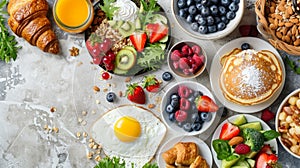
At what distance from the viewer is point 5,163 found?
2.76 m

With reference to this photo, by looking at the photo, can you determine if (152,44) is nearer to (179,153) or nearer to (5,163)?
(179,153)

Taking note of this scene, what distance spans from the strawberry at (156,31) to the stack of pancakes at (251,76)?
33 centimetres

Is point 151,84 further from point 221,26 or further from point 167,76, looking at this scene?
point 221,26

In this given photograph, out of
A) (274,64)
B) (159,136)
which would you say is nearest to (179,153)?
(159,136)

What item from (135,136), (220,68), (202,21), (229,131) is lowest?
(135,136)

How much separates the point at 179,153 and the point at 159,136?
0.15 metres

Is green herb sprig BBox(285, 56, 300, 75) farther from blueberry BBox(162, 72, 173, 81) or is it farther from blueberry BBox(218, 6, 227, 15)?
blueberry BBox(162, 72, 173, 81)

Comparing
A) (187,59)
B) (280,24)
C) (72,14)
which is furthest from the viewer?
(72,14)

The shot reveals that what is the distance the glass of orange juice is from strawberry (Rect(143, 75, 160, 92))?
0.38 meters

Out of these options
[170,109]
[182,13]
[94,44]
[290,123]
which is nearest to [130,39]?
[94,44]

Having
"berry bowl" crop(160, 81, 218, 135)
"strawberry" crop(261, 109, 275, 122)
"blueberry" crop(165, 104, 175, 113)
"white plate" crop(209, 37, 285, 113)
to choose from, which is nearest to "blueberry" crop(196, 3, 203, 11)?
"white plate" crop(209, 37, 285, 113)

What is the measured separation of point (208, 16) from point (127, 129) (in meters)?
0.64

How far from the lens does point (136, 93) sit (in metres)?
2.61

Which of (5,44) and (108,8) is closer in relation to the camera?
(108,8)
